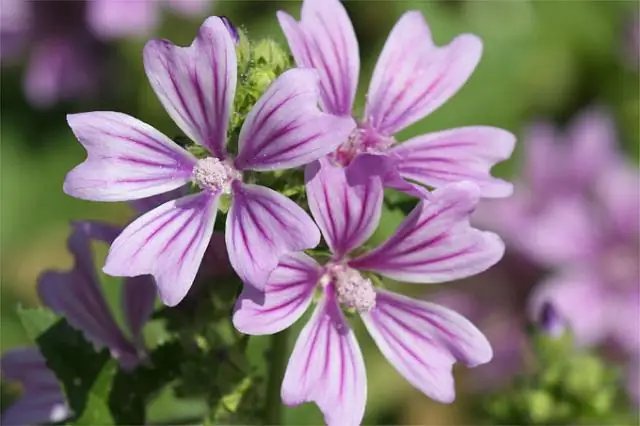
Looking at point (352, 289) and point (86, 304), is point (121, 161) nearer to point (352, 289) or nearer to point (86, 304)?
point (352, 289)

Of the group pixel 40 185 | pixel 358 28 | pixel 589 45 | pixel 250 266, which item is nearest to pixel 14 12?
pixel 40 185

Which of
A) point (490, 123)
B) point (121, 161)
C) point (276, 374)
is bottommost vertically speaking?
point (490, 123)

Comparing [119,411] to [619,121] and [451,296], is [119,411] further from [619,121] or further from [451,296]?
[619,121]

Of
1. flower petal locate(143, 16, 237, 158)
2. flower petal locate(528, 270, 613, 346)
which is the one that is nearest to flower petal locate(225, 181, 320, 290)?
flower petal locate(143, 16, 237, 158)

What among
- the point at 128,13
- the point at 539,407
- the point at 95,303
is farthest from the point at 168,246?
the point at 128,13

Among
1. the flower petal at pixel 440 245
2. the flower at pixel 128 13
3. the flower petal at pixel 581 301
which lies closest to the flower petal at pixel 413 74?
the flower petal at pixel 440 245

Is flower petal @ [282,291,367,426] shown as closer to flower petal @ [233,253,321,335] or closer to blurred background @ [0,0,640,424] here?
flower petal @ [233,253,321,335]
